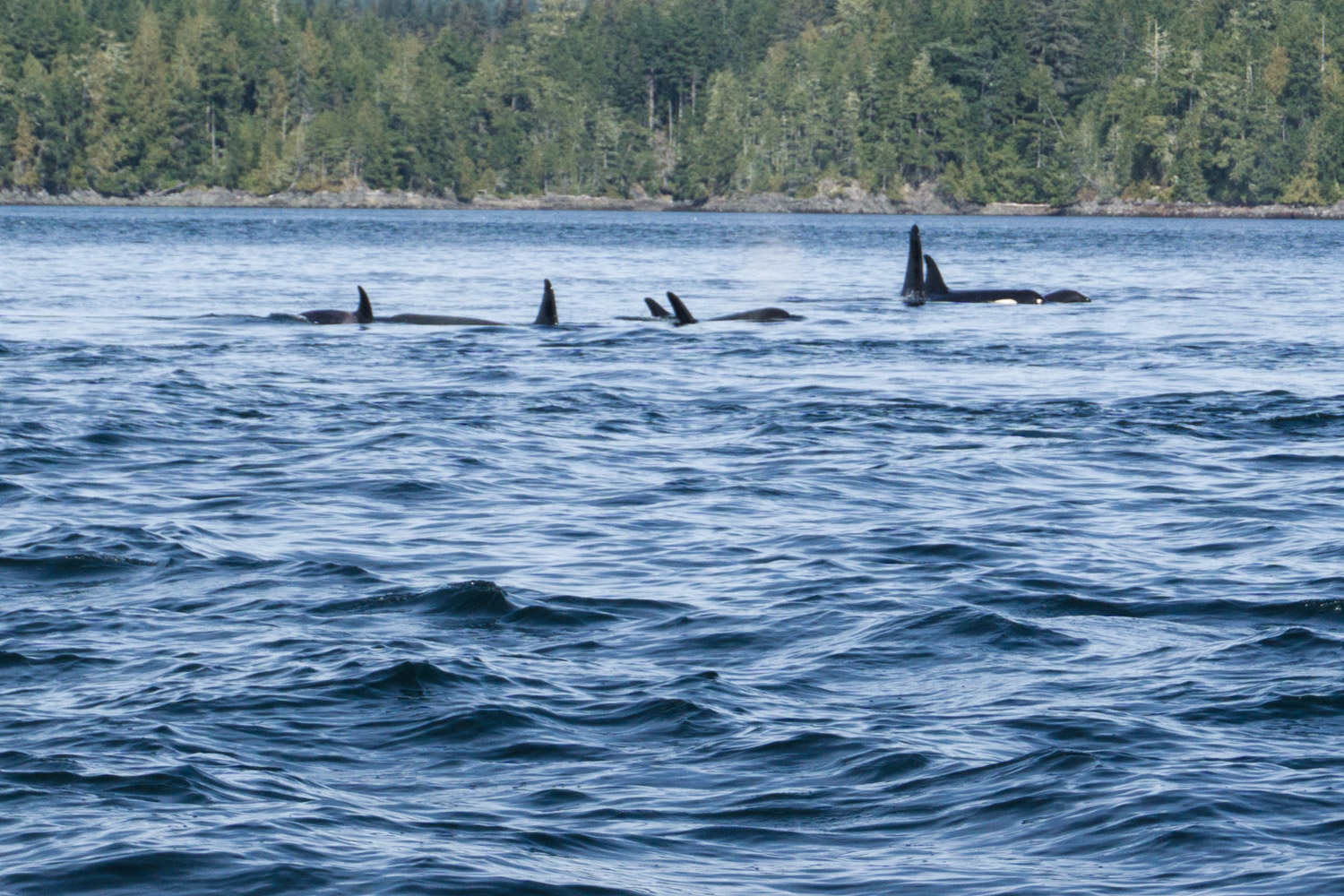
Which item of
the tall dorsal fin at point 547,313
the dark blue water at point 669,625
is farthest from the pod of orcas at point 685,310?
the dark blue water at point 669,625

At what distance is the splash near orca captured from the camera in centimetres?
4303

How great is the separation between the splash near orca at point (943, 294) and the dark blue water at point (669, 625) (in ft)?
44.0

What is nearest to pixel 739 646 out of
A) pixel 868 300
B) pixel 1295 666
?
pixel 1295 666

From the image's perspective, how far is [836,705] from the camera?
395 inches

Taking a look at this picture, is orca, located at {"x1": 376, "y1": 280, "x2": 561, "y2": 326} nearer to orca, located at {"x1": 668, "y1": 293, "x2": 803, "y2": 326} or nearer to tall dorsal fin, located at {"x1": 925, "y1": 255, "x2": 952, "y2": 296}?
orca, located at {"x1": 668, "y1": 293, "x2": 803, "y2": 326}

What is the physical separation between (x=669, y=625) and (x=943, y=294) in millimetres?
34041

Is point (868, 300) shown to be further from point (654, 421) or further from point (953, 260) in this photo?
point (953, 260)

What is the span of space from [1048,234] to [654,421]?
366 feet

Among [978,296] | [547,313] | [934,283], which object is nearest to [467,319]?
[547,313]

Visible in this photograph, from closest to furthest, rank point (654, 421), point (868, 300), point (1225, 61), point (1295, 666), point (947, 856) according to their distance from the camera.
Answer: point (947, 856) → point (1295, 666) → point (654, 421) → point (868, 300) → point (1225, 61)

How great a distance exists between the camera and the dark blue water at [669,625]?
26.0 ft

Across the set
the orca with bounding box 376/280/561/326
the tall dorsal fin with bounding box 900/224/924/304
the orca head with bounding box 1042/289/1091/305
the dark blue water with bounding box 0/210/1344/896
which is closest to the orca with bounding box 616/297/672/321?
the orca with bounding box 376/280/561/326

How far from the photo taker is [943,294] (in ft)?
147

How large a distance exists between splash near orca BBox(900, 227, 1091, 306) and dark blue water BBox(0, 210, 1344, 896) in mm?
13400
